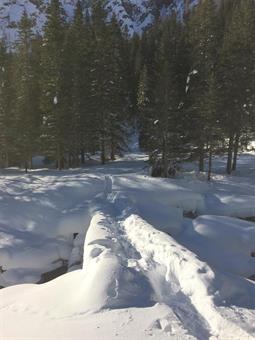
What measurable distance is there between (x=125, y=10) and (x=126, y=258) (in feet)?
443

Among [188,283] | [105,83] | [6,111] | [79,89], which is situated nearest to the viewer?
[188,283]

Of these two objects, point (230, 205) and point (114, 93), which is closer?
point (230, 205)

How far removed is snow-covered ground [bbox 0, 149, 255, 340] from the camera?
6980mm

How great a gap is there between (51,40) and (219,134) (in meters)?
14.8

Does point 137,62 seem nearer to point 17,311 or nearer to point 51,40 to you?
point 51,40

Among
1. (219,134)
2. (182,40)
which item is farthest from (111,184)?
(182,40)

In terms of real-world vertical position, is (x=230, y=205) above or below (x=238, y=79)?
below

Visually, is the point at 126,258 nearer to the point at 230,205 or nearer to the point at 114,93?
the point at 230,205

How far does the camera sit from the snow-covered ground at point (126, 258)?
698 cm

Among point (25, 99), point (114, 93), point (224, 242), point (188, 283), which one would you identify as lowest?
point (224, 242)

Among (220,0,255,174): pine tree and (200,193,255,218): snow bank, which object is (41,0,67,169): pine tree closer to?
(220,0,255,174): pine tree

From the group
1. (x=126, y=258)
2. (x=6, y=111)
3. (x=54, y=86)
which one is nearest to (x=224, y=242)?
(x=126, y=258)

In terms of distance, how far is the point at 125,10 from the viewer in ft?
436

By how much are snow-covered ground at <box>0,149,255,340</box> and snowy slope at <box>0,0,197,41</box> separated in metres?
100
